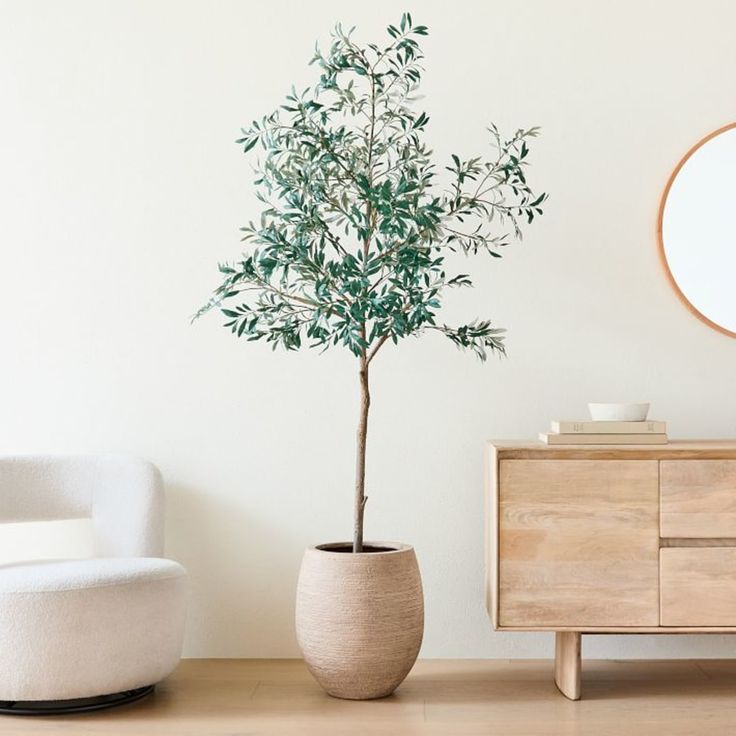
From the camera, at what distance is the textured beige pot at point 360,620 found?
2.68 m

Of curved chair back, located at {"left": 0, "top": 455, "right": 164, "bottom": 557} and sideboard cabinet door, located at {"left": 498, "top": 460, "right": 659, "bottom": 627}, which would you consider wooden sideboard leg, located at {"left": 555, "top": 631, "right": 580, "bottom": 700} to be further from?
curved chair back, located at {"left": 0, "top": 455, "right": 164, "bottom": 557}

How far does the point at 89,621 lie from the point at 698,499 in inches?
62.6

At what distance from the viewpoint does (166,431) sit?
10.5ft

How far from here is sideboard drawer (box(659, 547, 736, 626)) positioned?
2654 mm

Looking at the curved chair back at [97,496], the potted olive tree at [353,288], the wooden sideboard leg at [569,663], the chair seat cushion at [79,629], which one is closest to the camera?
the chair seat cushion at [79,629]

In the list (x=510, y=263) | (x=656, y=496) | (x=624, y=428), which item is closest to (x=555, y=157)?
(x=510, y=263)

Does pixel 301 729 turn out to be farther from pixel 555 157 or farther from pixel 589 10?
pixel 589 10

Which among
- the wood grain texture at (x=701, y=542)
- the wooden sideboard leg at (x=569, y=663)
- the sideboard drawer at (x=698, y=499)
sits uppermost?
the sideboard drawer at (x=698, y=499)

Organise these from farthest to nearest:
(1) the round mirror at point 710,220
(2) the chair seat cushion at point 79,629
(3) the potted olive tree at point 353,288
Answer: (1) the round mirror at point 710,220, (3) the potted olive tree at point 353,288, (2) the chair seat cushion at point 79,629

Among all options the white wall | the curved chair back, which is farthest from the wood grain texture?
the curved chair back

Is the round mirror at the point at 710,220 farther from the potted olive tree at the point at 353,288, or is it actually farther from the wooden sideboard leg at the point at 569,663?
the wooden sideboard leg at the point at 569,663

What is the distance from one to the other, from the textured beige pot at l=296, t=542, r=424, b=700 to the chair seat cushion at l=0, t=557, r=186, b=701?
1.33 ft

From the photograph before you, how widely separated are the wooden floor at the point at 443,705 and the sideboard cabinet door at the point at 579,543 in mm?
238

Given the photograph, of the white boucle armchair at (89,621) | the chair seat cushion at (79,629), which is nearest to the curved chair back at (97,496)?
the white boucle armchair at (89,621)
